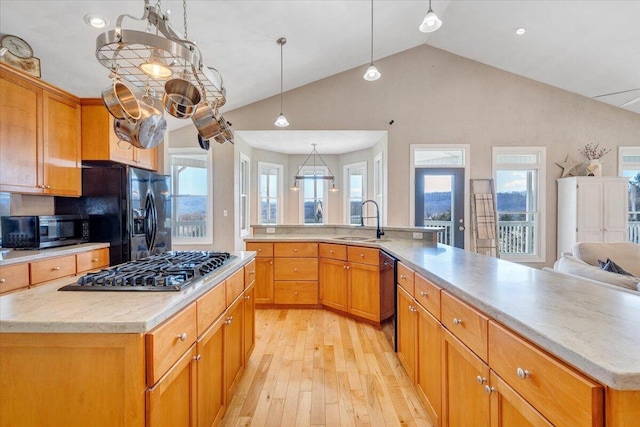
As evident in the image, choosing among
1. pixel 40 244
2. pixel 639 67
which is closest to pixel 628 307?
pixel 40 244

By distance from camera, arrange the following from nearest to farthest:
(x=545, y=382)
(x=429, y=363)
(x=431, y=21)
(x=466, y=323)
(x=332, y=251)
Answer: (x=545, y=382)
(x=466, y=323)
(x=429, y=363)
(x=431, y=21)
(x=332, y=251)

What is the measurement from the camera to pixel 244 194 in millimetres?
5789

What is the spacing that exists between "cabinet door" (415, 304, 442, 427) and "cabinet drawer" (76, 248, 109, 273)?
9.44ft

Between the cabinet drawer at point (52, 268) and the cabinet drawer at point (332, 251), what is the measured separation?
7.90 ft

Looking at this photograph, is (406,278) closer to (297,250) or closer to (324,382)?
(324,382)

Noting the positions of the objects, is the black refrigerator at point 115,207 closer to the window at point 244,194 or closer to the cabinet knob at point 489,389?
the window at point 244,194

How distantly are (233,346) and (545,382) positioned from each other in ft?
5.23

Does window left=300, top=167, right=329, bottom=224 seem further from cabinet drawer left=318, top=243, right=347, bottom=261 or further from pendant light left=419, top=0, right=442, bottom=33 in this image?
pendant light left=419, top=0, right=442, bottom=33

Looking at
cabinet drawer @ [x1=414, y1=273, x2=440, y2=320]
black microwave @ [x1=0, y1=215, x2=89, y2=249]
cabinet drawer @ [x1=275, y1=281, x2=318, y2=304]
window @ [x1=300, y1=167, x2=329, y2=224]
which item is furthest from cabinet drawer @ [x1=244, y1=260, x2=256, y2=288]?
window @ [x1=300, y1=167, x2=329, y2=224]

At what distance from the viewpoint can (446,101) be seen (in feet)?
16.5

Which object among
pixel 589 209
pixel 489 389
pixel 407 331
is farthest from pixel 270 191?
pixel 489 389

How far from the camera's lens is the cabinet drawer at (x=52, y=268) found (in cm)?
221

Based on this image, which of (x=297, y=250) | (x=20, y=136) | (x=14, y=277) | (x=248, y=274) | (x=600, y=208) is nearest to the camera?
(x=14, y=277)

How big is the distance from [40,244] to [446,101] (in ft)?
Answer: 18.4
